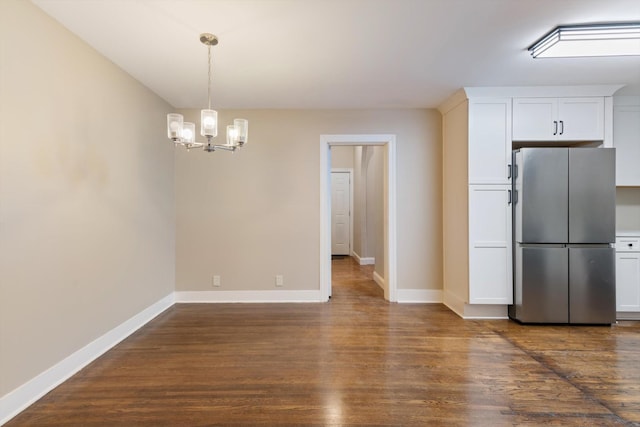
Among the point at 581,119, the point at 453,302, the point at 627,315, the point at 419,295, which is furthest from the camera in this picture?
the point at 419,295

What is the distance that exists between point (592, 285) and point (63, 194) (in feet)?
15.8

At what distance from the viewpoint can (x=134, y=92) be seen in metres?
2.99

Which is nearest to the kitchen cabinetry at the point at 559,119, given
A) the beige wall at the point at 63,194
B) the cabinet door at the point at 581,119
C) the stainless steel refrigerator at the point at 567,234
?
the cabinet door at the point at 581,119

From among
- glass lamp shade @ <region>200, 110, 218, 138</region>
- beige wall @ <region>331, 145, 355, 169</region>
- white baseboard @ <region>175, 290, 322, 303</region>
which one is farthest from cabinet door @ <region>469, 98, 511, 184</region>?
beige wall @ <region>331, 145, 355, 169</region>

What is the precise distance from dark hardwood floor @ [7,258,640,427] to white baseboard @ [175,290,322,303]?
22.5 inches

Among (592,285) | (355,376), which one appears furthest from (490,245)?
(355,376)

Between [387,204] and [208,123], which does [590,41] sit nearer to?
[387,204]

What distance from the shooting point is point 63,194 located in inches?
84.3

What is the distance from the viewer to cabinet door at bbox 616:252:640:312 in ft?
Answer: 10.5

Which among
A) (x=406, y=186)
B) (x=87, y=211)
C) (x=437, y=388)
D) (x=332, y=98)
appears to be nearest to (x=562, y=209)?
(x=406, y=186)

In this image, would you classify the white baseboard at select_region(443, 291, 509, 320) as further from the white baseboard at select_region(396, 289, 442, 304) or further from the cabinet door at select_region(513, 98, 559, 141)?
the cabinet door at select_region(513, 98, 559, 141)

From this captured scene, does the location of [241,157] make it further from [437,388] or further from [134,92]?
[437,388]

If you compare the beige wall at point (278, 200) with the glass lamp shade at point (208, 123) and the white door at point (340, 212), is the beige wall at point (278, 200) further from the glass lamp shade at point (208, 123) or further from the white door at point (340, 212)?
the white door at point (340, 212)

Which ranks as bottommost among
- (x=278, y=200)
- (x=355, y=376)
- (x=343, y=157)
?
(x=355, y=376)
